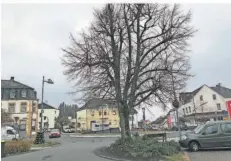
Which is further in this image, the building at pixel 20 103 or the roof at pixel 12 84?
the roof at pixel 12 84

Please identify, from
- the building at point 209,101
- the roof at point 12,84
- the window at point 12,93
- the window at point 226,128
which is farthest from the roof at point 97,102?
the building at point 209,101

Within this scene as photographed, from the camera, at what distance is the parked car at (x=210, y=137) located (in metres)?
17.7

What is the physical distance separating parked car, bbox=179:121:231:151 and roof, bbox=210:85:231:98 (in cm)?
6724

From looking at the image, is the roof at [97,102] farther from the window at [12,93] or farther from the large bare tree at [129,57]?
the window at [12,93]

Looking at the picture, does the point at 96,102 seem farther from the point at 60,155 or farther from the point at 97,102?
the point at 60,155

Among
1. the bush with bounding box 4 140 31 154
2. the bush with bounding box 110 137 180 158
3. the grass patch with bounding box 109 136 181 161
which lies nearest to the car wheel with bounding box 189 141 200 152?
the bush with bounding box 110 137 180 158

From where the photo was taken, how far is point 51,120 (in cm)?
11344

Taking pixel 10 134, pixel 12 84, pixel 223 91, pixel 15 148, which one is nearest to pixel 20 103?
pixel 12 84

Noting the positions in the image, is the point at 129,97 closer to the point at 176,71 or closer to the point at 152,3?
the point at 176,71

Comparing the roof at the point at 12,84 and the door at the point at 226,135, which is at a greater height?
the roof at the point at 12,84

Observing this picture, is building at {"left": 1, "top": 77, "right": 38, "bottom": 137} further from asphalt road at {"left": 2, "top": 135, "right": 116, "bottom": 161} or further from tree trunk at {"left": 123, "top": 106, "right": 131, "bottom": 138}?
tree trunk at {"left": 123, "top": 106, "right": 131, "bottom": 138}

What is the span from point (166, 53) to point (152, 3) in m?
3.48

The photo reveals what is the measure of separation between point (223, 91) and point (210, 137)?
230ft

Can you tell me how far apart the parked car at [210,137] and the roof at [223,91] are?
67.2 meters
